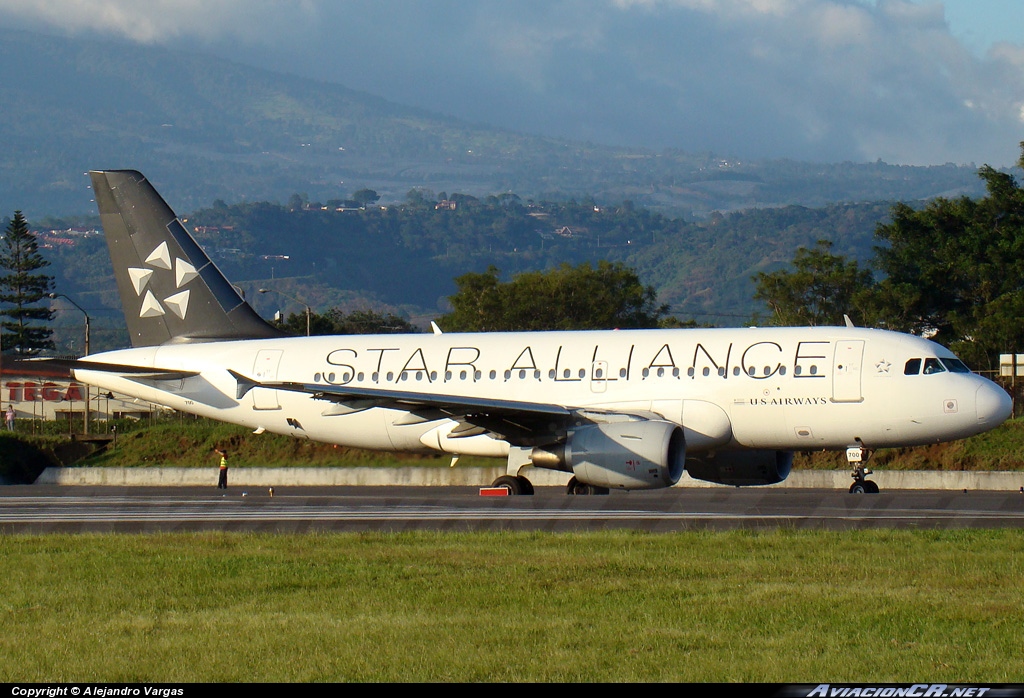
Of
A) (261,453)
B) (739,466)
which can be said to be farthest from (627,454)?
(261,453)

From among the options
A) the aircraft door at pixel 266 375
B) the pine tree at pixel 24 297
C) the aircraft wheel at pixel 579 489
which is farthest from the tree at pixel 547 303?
the aircraft wheel at pixel 579 489

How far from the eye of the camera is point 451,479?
3581 centimetres

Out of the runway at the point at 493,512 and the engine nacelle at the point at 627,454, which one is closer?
the runway at the point at 493,512

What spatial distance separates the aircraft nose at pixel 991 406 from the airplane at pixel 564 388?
0.03 metres

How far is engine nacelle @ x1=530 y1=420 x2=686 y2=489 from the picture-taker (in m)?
26.8

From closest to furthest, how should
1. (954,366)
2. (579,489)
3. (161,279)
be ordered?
(954,366)
(579,489)
(161,279)

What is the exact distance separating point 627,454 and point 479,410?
345 cm

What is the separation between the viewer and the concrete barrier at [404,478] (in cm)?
3469

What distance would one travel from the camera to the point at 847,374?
1138 inches

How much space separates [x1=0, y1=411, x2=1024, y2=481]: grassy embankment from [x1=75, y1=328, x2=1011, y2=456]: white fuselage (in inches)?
66.2

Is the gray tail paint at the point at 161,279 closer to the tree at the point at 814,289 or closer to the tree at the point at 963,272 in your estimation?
the tree at the point at 963,272

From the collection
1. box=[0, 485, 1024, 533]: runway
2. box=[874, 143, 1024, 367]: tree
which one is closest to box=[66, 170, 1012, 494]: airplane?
box=[0, 485, 1024, 533]: runway

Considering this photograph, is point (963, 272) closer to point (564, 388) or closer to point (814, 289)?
point (814, 289)
